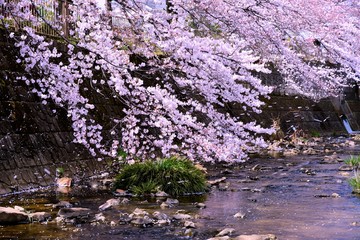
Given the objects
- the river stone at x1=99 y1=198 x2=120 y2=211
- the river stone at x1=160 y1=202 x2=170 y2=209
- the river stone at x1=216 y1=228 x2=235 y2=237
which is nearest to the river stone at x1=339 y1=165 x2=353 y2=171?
the river stone at x1=160 y1=202 x2=170 y2=209

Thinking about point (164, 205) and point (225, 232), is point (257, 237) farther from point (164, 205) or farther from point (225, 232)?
point (164, 205)

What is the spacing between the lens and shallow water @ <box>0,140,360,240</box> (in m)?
7.37

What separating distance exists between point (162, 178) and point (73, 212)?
2859 mm

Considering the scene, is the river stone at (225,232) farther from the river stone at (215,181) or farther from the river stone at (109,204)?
the river stone at (215,181)

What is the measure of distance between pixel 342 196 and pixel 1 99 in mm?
6550

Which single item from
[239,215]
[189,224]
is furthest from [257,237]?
[239,215]

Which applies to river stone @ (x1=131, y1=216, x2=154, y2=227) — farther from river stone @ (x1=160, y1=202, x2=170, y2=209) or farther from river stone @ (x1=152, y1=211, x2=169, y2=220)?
river stone @ (x1=160, y1=202, x2=170, y2=209)

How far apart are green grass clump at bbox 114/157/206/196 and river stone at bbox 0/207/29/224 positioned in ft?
10.3

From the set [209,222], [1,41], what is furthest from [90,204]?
[1,41]

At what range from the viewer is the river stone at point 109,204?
918cm

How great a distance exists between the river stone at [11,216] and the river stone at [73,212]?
1.81 feet

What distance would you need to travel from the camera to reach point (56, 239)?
6.97 meters

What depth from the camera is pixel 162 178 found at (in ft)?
36.8

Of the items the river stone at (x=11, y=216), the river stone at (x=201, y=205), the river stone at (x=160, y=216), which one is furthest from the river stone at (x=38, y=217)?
the river stone at (x=201, y=205)
